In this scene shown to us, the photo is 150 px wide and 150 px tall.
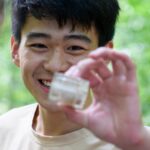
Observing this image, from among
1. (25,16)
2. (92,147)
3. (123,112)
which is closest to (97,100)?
(123,112)

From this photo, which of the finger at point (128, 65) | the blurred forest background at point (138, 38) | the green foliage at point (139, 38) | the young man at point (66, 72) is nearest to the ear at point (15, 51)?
the young man at point (66, 72)

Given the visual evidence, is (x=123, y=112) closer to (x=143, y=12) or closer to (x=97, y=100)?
(x=97, y=100)

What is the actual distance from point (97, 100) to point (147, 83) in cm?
253

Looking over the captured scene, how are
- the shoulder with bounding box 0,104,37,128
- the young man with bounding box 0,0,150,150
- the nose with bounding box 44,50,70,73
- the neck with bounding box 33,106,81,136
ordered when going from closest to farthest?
1. the young man with bounding box 0,0,150,150
2. the nose with bounding box 44,50,70,73
3. the neck with bounding box 33,106,81,136
4. the shoulder with bounding box 0,104,37,128

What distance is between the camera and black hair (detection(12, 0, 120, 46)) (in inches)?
80.0

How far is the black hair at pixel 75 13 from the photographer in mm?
2031

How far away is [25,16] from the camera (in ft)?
6.95

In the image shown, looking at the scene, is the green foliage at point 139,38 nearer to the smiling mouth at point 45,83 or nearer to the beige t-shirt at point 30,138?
the beige t-shirt at point 30,138

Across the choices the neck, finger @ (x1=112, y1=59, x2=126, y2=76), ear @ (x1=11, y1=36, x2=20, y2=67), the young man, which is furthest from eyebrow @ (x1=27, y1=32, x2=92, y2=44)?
finger @ (x1=112, y1=59, x2=126, y2=76)

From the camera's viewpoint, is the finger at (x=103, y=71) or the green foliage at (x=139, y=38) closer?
the finger at (x=103, y=71)

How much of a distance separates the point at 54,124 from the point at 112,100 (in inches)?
21.1

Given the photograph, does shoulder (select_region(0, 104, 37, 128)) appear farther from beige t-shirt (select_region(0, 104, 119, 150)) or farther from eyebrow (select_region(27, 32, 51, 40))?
eyebrow (select_region(27, 32, 51, 40))

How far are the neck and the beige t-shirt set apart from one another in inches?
1.5

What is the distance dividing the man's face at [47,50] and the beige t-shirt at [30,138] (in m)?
0.17
